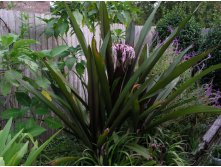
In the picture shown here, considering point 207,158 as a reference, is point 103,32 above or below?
above

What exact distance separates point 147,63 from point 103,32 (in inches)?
17.0

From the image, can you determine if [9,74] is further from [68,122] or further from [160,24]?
[160,24]

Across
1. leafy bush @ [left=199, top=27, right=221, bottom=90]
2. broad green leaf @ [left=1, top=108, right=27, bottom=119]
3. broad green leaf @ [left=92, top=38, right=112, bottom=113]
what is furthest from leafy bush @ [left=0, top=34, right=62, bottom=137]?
leafy bush @ [left=199, top=27, right=221, bottom=90]

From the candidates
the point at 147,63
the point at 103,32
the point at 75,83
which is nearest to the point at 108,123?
the point at 147,63

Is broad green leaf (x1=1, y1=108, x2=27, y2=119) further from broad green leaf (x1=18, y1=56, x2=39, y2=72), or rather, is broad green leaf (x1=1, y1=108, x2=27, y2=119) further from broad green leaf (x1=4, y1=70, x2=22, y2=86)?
broad green leaf (x1=18, y1=56, x2=39, y2=72)

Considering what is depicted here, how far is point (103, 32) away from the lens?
103 inches

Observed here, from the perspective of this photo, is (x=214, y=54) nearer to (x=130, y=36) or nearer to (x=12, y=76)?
(x=130, y=36)

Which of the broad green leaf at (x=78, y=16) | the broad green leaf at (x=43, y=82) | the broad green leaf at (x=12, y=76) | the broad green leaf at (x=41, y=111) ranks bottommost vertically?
the broad green leaf at (x=41, y=111)

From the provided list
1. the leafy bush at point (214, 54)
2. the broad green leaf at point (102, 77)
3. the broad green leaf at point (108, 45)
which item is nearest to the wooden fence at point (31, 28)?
the broad green leaf at point (108, 45)

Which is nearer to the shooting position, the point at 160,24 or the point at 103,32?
the point at 103,32

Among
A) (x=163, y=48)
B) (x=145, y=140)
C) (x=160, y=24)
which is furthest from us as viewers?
(x=160, y=24)

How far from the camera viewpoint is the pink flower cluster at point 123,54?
2.49 m

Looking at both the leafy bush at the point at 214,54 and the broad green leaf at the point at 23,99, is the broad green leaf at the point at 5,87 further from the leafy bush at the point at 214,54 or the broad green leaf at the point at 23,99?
the leafy bush at the point at 214,54

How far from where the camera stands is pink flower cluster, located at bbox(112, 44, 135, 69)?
2.49m
